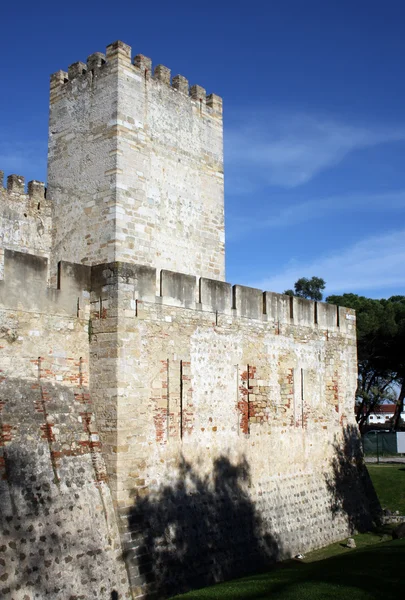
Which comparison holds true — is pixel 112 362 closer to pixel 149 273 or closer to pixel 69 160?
pixel 149 273

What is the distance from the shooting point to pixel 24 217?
16.2m

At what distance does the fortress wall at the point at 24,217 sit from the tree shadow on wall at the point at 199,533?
7.17m

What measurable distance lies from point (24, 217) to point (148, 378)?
6785 millimetres

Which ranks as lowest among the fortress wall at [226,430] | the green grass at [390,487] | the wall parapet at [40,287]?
the green grass at [390,487]

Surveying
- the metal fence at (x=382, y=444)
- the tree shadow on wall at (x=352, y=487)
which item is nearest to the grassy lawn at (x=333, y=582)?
the tree shadow on wall at (x=352, y=487)

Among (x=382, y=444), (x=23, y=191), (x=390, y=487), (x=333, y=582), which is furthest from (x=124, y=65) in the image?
(x=382, y=444)

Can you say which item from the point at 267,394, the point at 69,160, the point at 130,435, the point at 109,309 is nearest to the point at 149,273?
the point at 109,309

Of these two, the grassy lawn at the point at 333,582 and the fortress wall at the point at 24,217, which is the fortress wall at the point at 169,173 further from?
the grassy lawn at the point at 333,582

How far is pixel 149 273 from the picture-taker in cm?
1184

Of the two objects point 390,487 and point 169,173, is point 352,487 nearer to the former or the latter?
point 390,487

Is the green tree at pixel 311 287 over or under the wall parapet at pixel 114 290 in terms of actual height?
over

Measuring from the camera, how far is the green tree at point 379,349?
37.0 m

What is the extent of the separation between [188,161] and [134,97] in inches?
88.5

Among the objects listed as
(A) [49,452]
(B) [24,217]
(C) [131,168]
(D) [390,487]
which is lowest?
(D) [390,487]
